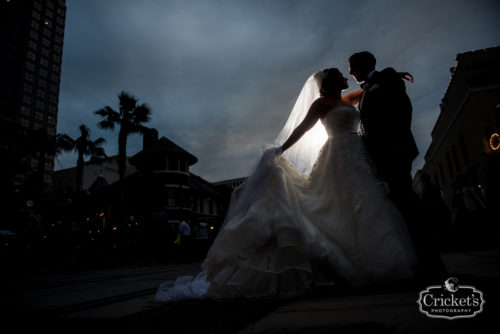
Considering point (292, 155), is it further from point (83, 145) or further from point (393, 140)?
point (83, 145)

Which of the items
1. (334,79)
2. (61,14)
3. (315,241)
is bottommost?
(315,241)

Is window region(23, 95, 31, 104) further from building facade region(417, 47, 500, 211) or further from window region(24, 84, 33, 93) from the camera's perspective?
building facade region(417, 47, 500, 211)

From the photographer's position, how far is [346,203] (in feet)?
7.26

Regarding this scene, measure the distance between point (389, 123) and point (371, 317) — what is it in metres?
1.65

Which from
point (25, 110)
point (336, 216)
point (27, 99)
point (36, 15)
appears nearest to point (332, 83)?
point (336, 216)

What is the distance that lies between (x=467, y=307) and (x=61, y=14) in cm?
10007

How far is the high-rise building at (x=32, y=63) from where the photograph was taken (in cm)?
6225

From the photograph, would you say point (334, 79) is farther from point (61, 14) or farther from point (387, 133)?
point (61, 14)

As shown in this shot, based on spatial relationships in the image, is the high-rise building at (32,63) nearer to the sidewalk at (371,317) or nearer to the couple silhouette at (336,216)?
the couple silhouette at (336,216)

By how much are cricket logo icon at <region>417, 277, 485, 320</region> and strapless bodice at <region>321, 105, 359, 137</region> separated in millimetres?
1545

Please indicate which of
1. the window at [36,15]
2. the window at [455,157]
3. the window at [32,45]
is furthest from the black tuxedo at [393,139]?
the window at [36,15]

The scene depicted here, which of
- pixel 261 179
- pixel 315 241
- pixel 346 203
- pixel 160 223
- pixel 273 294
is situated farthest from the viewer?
pixel 160 223

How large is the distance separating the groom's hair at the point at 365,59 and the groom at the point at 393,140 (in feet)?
0.71

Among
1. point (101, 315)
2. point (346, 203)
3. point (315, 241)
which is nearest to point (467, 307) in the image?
point (315, 241)
